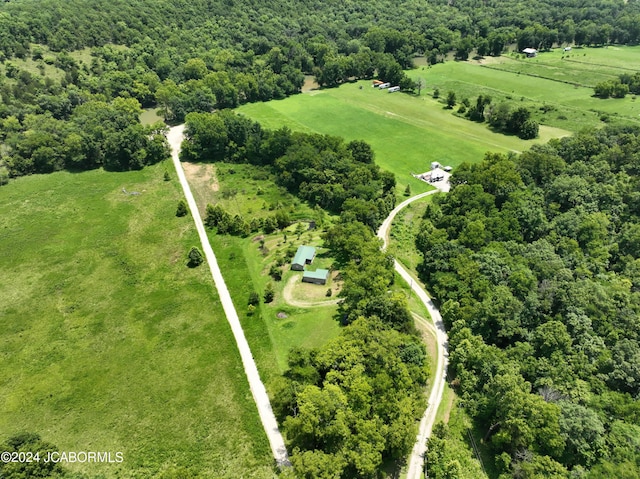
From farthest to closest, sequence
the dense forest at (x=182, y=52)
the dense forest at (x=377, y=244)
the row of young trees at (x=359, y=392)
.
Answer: the dense forest at (x=182, y=52), the dense forest at (x=377, y=244), the row of young trees at (x=359, y=392)

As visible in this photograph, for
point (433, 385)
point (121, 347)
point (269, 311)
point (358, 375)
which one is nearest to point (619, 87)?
point (433, 385)

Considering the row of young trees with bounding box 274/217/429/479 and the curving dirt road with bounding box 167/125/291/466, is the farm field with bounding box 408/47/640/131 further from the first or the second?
the curving dirt road with bounding box 167/125/291/466

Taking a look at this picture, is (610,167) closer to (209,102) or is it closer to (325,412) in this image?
(325,412)

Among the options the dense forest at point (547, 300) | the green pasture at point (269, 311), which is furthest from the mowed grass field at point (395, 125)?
the green pasture at point (269, 311)

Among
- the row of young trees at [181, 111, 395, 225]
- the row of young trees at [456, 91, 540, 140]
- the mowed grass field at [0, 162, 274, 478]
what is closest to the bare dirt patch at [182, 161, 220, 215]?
the row of young trees at [181, 111, 395, 225]

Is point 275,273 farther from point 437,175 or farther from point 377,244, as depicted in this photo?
point 437,175

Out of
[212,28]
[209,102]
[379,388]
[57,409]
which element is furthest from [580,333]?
[212,28]

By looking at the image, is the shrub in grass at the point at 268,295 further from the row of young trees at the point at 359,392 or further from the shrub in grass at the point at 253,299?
the row of young trees at the point at 359,392
